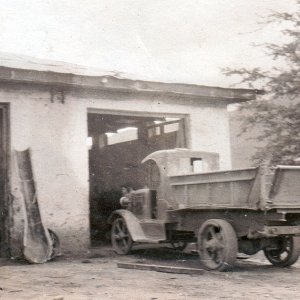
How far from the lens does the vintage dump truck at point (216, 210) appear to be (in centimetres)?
844

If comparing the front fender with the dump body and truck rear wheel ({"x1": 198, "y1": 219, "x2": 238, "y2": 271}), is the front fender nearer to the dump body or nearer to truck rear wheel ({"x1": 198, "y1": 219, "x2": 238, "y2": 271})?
the dump body

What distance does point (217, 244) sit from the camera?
900cm

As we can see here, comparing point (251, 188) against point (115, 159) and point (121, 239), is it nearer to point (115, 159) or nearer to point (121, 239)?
point (121, 239)

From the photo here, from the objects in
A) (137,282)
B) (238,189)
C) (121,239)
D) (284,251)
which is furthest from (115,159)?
(137,282)

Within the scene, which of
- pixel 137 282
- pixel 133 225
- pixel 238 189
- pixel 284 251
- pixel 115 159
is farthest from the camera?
pixel 115 159

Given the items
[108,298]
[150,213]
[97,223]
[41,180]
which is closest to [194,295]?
[108,298]

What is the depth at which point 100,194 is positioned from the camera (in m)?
16.6

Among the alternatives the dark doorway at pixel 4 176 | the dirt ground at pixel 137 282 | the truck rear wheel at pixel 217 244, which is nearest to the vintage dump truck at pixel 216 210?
the truck rear wheel at pixel 217 244

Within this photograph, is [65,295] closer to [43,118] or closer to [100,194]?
[43,118]

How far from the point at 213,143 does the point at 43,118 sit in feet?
14.9

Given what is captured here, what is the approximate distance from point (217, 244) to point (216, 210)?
59 centimetres

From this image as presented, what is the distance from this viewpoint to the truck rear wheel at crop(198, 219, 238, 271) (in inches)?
343

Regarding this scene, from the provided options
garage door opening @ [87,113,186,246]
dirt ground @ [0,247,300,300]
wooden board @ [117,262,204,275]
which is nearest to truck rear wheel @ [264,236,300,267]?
dirt ground @ [0,247,300,300]

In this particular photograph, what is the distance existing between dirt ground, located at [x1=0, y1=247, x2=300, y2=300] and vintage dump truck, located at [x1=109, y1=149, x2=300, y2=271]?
1.43 feet
